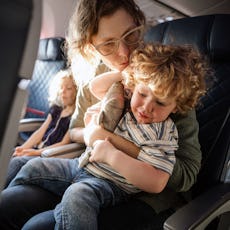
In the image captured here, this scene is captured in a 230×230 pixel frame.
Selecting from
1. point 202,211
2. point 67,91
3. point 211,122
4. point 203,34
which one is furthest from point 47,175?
point 67,91

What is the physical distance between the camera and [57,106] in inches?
97.6

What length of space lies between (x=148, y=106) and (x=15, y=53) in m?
0.58

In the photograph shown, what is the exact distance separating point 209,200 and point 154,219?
0.19 meters

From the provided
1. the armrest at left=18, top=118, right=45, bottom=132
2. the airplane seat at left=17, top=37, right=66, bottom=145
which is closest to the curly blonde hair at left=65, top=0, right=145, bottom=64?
the armrest at left=18, top=118, right=45, bottom=132

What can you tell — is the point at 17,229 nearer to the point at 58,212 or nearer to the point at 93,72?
the point at 58,212

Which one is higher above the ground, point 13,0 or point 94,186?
point 13,0

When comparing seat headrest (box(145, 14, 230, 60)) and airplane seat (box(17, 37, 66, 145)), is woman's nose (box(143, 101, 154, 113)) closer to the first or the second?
seat headrest (box(145, 14, 230, 60))

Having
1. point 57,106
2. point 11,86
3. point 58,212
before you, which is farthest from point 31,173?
point 57,106

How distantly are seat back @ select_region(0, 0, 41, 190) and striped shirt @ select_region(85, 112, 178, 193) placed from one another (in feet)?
1.84

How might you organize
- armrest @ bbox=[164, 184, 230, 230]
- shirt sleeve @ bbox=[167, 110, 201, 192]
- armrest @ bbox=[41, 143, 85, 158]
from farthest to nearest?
armrest @ bbox=[41, 143, 85, 158] → shirt sleeve @ bbox=[167, 110, 201, 192] → armrest @ bbox=[164, 184, 230, 230]

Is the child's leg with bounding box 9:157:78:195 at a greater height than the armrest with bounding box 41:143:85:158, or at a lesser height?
greater

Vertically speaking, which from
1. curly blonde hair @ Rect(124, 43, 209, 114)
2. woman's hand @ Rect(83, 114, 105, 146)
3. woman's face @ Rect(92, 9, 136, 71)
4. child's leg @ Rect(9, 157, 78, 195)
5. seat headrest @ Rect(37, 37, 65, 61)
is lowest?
child's leg @ Rect(9, 157, 78, 195)

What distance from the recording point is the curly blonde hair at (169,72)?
0.99m

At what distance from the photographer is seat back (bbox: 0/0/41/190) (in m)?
0.48
